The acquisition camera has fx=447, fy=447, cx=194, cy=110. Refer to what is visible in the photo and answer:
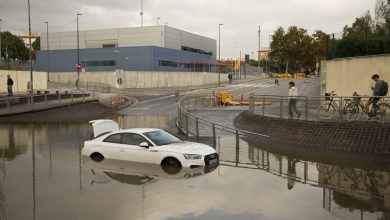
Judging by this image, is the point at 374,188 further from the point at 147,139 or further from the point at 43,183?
the point at 43,183

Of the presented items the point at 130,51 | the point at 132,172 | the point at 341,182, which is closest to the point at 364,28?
the point at 341,182

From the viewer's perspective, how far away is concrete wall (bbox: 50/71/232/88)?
2689 inches

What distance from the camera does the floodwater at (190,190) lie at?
8.91 meters

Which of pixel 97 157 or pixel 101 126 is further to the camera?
pixel 101 126

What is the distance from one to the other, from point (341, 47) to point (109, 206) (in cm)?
2218

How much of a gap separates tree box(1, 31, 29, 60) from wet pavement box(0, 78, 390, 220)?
102 m

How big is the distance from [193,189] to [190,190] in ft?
0.45

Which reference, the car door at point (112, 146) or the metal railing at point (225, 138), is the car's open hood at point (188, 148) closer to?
the metal railing at point (225, 138)

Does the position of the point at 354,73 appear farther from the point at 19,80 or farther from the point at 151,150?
the point at 19,80

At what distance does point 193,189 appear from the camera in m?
10.9

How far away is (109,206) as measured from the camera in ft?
30.7

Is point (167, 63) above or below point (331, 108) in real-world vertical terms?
above

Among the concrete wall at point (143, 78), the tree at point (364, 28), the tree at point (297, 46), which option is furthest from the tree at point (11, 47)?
the tree at point (364, 28)

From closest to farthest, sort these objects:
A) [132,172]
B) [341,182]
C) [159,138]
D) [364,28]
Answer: [341,182] → [132,172] → [159,138] → [364,28]
